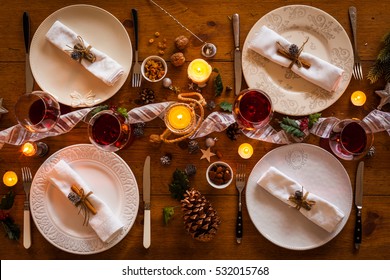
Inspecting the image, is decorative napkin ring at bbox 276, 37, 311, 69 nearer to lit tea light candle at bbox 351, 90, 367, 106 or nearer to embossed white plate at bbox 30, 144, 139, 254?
lit tea light candle at bbox 351, 90, 367, 106

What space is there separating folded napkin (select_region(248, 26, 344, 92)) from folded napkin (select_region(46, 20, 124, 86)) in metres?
0.46

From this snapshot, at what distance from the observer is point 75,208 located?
1.41m

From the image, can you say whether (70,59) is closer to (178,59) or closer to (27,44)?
(27,44)

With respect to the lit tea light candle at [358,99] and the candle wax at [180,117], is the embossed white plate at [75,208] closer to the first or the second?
the candle wax at [180,117]

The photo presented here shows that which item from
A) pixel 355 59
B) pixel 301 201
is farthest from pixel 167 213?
pixel 355 59

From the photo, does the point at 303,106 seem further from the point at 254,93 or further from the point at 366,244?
the point at 366,244

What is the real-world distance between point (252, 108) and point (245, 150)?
152mm

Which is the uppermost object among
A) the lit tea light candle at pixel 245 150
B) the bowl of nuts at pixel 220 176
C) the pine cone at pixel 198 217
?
the lit tea light candle at pixel 245 150

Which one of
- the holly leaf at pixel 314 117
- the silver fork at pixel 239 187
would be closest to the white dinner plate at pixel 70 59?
the silver fork at pixel 239 187

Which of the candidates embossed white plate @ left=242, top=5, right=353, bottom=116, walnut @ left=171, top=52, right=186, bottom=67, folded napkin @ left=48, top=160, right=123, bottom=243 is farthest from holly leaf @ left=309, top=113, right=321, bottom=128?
folded napkin @ left=48, top=160, right=123, bottom=243

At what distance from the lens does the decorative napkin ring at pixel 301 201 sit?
137 centimetres

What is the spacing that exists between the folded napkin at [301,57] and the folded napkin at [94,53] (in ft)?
1.50

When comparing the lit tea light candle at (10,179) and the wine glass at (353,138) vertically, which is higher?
the wine glass at (353,138)

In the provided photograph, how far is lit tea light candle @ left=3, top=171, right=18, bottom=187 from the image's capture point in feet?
4.68
